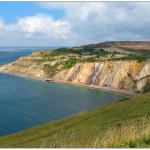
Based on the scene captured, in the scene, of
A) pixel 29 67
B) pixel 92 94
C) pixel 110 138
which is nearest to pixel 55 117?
pixel 92 94

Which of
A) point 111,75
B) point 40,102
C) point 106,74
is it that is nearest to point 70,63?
point 106,74

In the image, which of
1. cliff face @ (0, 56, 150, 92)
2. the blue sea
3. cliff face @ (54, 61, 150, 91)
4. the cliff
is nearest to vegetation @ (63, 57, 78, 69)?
the cliff

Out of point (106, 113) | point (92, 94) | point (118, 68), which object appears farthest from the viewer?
point (118, 68)

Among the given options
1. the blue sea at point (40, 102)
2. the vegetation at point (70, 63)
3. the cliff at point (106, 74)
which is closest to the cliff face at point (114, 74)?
the cliff at point (106, 74)

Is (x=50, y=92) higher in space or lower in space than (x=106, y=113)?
lower

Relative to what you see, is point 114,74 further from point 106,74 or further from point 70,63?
point 70,63

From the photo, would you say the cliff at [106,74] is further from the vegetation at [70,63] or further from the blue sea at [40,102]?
the blue sea at [40,102]

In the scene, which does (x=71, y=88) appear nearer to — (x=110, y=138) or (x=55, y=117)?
(x=55, y=117)
